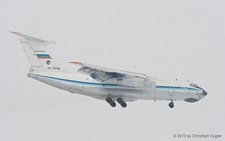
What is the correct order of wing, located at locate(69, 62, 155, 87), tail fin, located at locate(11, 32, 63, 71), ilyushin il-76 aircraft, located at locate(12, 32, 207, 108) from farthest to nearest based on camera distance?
tail fin, located at locate(11, 32, 63, 71), ilyushin il-76 aircraft, located at locate(12, 32, 207, 108), wing, located at locate(69, 62, 155, 87)

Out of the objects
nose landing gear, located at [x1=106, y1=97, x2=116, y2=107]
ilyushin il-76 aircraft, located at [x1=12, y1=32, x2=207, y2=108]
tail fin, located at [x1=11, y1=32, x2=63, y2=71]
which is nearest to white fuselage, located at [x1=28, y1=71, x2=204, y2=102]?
ilyushin il-76 aircraft, located at [x1=12, y1=32, x2=207, y2=108]

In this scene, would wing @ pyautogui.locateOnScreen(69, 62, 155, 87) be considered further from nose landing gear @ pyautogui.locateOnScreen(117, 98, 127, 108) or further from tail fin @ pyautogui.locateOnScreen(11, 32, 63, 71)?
tail fin @ pyautogui.locateOnScreen(11, 32, 63, 71)

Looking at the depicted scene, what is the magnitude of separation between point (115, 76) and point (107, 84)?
Result: 0.63m

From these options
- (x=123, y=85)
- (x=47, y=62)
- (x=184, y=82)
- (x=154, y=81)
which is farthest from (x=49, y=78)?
(x=184, y=82)

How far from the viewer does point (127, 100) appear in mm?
20844

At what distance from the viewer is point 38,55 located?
69.4 feet

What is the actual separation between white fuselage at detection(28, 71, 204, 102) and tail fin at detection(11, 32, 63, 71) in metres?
0.38

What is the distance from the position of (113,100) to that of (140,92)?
1565 millimetres

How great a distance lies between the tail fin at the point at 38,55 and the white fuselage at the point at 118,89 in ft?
1.26

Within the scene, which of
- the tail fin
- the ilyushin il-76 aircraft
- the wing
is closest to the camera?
the wing

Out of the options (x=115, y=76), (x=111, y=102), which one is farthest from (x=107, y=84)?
(x=111, y=102)

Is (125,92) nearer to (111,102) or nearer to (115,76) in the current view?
(111,102)

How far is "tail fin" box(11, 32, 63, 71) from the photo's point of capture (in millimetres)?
21016

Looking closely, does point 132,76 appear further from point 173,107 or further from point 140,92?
point 173,107
